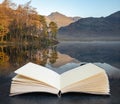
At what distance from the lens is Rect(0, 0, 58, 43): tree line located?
2414 inches

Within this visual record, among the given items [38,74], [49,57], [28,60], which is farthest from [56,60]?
[38,74]

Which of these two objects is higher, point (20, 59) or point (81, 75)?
point (81, 75)

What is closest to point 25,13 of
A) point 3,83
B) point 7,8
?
point 7,8

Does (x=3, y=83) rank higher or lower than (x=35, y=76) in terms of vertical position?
lower

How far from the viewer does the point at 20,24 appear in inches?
2768

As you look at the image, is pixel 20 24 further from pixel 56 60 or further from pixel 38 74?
pixel 38 74

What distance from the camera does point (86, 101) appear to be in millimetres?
4258

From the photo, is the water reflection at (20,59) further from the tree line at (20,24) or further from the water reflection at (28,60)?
the tree line at (20,24)

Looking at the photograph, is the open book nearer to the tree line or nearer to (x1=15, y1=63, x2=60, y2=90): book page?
(x1=15, y1=63, x2=60, y2=90): book page

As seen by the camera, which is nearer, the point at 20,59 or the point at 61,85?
the point at 61,85

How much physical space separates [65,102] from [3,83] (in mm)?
2052

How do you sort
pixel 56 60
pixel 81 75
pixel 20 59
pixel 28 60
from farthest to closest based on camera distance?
pixel 20 59, pixel 28 60, pixel 56 60, pixel 81 75

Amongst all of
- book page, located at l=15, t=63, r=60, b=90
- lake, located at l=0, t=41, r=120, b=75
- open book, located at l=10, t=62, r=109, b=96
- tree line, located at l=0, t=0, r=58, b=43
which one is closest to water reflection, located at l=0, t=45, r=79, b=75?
lake, located at l=0, t=41, r=120, b=75

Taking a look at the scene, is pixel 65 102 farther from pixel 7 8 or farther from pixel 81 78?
pixel 7 8
